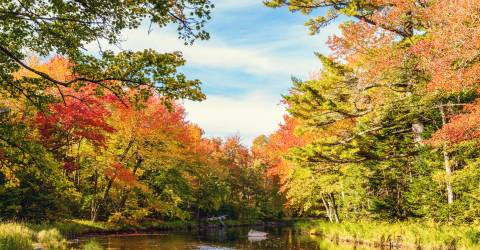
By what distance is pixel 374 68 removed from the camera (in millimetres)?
18516

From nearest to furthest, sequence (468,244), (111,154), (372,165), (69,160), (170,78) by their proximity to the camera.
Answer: (170,78), (468,244), (372,165), (69,160), (111,154)

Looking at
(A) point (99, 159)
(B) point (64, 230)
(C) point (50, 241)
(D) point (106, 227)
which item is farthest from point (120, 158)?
(C) point (50, 241)

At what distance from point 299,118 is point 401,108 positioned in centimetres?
561

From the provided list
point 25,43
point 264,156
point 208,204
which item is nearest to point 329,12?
point 25,43

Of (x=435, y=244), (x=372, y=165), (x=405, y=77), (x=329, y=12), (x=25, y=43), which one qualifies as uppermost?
(x=329, y=12)

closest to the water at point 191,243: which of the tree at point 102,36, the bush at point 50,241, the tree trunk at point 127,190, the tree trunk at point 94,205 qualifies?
the bush at point 50,241

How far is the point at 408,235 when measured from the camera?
757 inches

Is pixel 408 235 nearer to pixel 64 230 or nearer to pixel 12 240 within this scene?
pixel 12 240

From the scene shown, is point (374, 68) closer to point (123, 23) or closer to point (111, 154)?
point (123, 23)

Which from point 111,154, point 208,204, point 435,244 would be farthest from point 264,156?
point 435,244

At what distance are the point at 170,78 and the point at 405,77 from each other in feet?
41.5

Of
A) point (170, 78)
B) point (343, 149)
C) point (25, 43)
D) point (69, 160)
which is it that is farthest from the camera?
point (69, 160)

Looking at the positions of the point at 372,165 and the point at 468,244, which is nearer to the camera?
the point at 468,244

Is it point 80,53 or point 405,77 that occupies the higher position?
point 405,77
